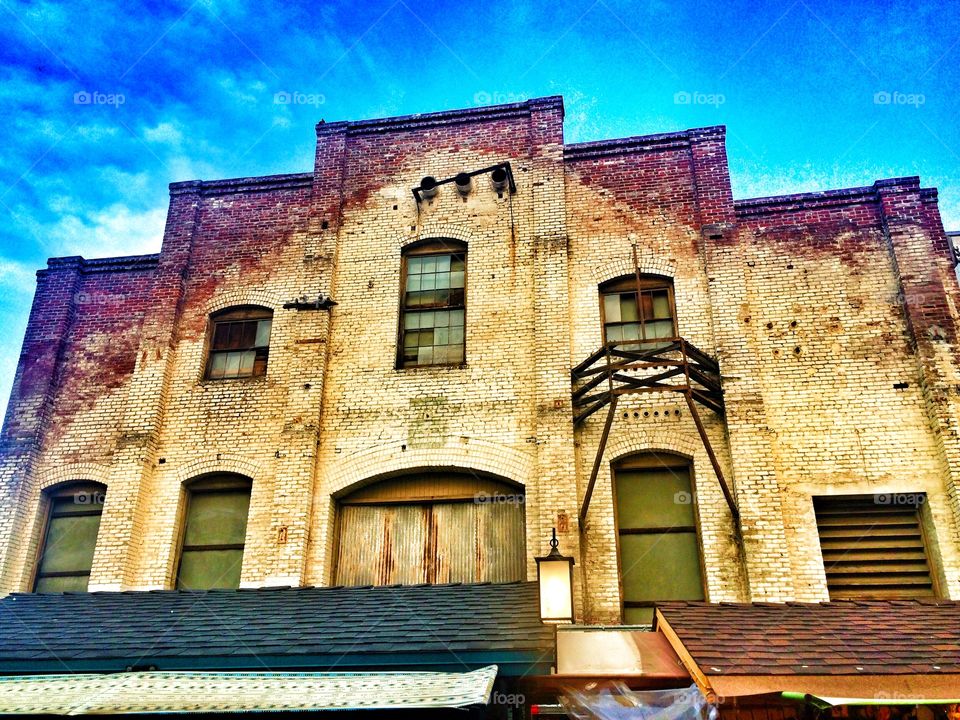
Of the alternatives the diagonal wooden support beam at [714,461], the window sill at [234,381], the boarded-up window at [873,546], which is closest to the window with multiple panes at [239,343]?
the window sill at [234,381]

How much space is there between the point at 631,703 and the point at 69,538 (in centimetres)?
913

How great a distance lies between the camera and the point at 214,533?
11500 millimetres

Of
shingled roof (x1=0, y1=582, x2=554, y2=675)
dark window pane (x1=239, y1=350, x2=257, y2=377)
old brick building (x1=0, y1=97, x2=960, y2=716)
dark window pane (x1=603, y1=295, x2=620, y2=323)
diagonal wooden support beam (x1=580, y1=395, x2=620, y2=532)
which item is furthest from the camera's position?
dark window pane (x1=239, y1=350, x2=257, y2=377)

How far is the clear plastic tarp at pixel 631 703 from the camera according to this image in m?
7.29

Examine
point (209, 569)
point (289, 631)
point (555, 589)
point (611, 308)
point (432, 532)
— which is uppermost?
point (611, 308)

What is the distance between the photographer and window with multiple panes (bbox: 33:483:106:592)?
1177 centimetres

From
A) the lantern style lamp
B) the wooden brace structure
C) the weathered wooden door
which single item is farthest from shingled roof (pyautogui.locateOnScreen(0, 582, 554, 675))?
the wooden brace structure

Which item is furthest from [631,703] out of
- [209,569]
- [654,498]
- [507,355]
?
[209,569]

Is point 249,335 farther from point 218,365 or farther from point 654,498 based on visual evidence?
point 654,498

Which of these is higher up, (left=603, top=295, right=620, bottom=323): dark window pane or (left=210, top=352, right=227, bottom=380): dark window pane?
(left=603, top=295, right=620, bottom=323): dark window pane

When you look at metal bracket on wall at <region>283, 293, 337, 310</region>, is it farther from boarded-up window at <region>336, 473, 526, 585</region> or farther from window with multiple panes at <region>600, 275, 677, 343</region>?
window with multiple panes at <region>600, 275, 677, 343</region>

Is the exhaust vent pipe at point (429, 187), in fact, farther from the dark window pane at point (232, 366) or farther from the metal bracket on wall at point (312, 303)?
the dark window pane at point (232, 366)

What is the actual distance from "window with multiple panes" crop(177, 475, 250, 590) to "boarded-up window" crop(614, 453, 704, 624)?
218 inches

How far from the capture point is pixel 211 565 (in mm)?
11297
